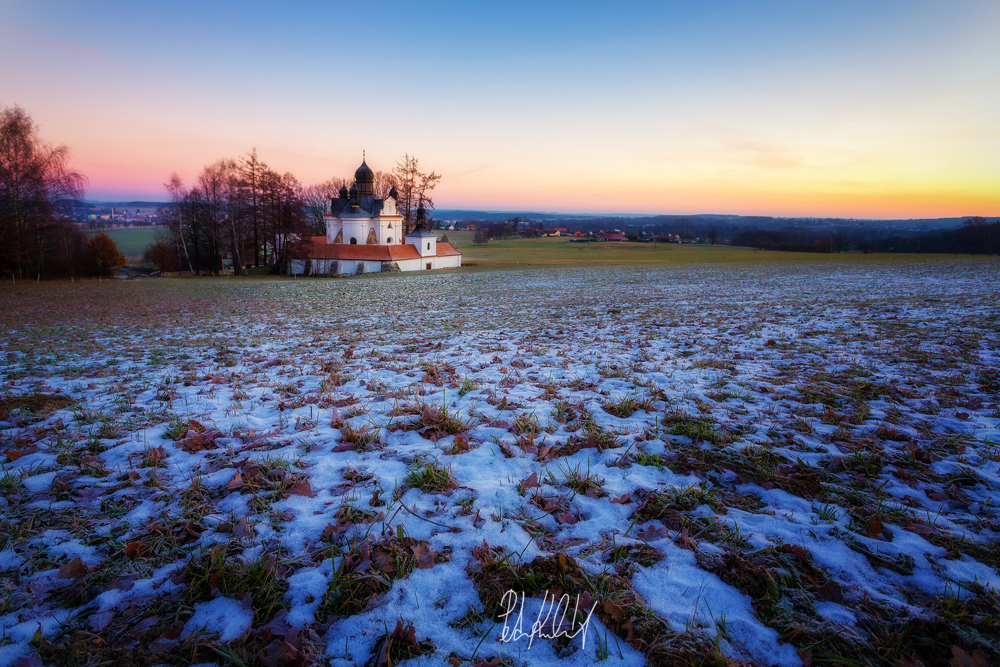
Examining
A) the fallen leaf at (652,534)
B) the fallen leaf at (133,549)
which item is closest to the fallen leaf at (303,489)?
the fallen leaf at (133,549)

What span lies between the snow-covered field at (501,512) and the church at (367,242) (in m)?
46.5

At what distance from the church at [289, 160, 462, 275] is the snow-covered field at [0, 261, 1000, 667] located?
46.5 m

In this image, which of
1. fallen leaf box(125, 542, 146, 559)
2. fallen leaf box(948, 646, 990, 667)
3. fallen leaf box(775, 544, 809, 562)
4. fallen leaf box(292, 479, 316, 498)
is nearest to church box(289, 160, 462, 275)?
fallen leaf box(292, 479, 316, 498)

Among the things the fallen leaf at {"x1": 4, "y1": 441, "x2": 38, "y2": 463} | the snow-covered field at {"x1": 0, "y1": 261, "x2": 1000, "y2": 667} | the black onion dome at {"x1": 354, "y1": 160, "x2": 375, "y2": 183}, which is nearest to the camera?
the snow-covered field at {"x1": 0, "y1": 261, "x2": 1000, "y2": 667}

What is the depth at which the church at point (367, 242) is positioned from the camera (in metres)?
50.3

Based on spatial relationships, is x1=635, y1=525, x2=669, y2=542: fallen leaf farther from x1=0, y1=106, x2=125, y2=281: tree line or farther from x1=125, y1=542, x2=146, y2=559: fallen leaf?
x1=0, y1=106, x2=125, y2=281: tree line

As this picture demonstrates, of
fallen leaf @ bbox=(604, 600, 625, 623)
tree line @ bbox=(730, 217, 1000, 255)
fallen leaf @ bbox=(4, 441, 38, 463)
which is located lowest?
fallen leaf @ bbox=(4, 441, 38, 463)

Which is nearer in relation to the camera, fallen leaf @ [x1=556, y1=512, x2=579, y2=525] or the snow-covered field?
the snow-covered field

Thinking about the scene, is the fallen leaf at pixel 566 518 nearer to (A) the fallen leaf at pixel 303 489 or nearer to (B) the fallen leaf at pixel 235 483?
(A) the fallen leaf at pixel 303 489

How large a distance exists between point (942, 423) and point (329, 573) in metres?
5.60

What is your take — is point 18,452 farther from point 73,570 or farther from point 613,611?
point 613,611

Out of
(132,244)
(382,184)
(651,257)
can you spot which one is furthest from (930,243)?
(132,244)

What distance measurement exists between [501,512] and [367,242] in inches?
2271

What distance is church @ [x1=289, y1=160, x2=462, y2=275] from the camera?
1982 inches
